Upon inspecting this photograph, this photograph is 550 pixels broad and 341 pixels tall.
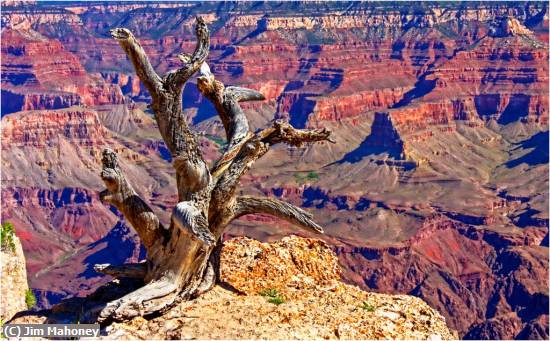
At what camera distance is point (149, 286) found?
1741 centimetres

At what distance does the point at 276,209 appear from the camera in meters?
18.6

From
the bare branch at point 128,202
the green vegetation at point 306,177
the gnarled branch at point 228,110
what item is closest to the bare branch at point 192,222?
the bare branch at point 128,202

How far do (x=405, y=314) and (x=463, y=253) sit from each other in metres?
98.3

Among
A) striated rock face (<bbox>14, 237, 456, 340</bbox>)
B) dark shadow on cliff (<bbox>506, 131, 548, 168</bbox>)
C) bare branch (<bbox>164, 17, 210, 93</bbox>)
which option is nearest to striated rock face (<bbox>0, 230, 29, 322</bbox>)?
striated rock face (<bbox>14, 237, 456, 340</bbox>)

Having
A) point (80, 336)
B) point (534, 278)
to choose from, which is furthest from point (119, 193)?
point (534, 278)

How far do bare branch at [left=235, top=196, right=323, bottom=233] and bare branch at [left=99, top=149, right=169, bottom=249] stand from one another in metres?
1.69

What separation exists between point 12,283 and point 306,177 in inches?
5089

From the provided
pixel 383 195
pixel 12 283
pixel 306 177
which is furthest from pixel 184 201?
pixel 306 177

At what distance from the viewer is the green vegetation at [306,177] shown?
493 feet

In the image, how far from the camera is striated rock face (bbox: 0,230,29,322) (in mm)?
22828

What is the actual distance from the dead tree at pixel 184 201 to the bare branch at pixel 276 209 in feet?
0.07

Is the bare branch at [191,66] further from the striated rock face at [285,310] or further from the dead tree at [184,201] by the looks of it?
the striated rock face at [285,310]

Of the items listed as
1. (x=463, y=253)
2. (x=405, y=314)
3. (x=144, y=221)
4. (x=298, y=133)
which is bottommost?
(x=463, y=253)

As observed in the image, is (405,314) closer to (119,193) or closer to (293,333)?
(293,333)
